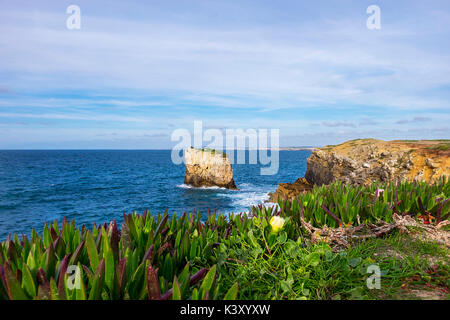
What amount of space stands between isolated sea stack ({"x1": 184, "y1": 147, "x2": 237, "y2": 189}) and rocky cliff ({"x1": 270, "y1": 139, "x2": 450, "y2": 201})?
16783mm

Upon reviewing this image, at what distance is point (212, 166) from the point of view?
4975 cm

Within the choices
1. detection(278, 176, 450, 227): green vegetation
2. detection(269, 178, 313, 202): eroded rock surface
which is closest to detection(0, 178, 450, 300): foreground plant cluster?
detection(278, 176, 450, 227): green vegetation

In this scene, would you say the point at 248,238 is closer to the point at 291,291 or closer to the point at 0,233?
the point at 291,291

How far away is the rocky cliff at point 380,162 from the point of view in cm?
1784

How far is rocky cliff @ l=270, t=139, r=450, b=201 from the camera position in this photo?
58.5 feet

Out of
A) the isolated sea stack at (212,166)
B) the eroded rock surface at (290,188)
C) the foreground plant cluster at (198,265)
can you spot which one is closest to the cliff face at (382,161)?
the eroded rock surface at (290,188)

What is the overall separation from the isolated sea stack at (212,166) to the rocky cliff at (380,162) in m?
16.8

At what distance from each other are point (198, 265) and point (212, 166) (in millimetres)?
47290

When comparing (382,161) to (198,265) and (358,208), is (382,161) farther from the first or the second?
(198,265)

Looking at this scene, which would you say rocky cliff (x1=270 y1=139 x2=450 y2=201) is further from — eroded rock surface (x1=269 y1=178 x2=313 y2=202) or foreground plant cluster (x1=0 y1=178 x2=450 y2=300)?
foreground plant cluster (x1=0 y1=178 x2=450 y2=300)
